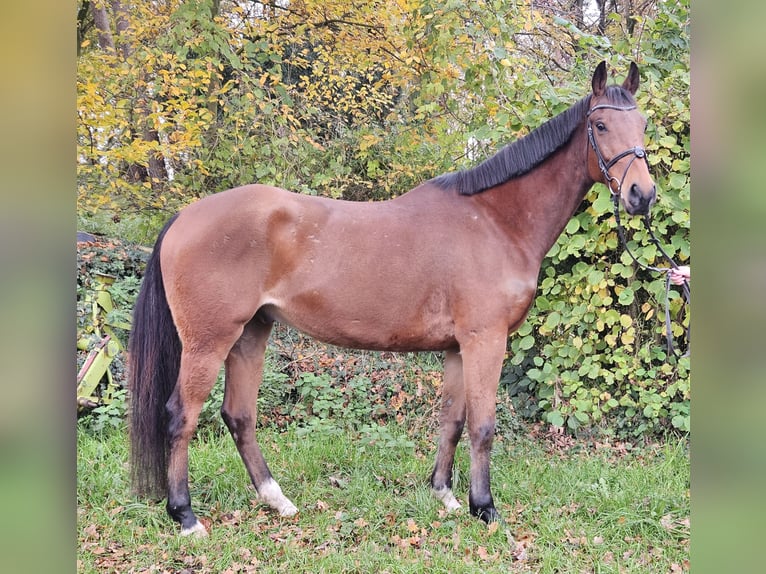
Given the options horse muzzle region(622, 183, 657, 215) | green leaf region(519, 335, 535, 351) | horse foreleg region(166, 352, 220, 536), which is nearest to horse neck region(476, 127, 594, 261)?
horse muzzle region(622, 183, 657, 215)

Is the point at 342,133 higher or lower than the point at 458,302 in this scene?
higher

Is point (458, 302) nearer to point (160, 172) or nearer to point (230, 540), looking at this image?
point (230, 540)

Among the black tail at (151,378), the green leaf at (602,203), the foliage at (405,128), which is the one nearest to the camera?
the black tail at (151,378)

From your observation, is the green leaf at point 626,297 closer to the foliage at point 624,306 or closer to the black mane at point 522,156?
the foliage at point 624,306

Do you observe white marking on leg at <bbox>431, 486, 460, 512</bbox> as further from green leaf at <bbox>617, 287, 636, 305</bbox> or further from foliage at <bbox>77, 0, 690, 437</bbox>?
green leaf at <bbox>617, 287, 636, 305</bbox>

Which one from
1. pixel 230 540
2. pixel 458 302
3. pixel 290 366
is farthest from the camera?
pixel 290 366

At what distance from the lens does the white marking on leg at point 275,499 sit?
341 cm

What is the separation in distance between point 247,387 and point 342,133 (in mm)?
4923

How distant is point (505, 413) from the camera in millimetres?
4984

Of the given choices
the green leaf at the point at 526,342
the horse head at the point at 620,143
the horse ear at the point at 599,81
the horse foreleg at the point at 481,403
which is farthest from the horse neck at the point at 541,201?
the green leaf at the point at 526,342

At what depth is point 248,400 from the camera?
3.59 m

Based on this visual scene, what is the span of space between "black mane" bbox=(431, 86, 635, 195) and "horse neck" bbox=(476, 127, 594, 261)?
5 centimetres

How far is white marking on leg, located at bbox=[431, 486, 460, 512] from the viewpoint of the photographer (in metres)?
3.52
